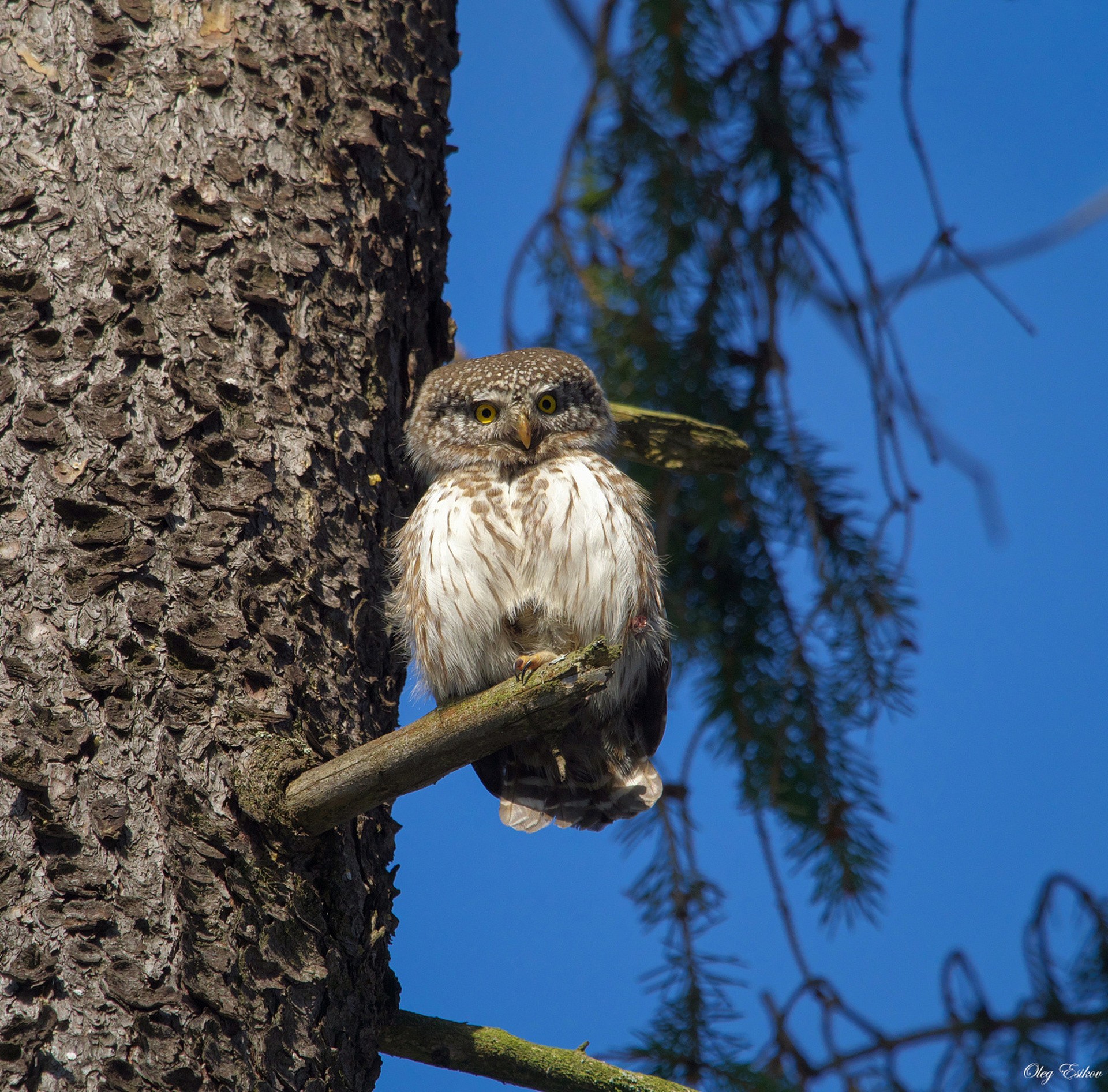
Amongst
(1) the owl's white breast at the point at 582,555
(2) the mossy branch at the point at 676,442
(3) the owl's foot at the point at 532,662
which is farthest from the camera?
(2) the mossy branch at the point at 676,442

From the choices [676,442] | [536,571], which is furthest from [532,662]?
[676,442]

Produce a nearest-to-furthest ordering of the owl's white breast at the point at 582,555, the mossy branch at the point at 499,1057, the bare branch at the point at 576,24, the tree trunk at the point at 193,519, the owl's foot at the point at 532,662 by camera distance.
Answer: the tree trunk at the point at 193,519 < the mossy branch at the point at 499,1057 < the owl's foot at the point at 532,662 < the owl's white breast at the point at 582,555 < the bare branch at the point at 576,24

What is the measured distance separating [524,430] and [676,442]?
0.39 metres

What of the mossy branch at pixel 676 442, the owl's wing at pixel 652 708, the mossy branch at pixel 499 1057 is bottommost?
the mossy branch at pixel 499 1057

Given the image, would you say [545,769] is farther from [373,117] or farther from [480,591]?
[373,117]

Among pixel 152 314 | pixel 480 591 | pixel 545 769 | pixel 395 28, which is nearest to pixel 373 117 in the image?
pixel 395 28

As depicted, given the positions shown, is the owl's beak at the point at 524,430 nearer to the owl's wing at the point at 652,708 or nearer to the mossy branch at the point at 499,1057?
the owl's wing at the point at 652,708

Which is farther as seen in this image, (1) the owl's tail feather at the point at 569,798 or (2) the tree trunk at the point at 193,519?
(1) the owl's tail feather at the point at 569,798

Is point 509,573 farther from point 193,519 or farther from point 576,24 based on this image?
point 576,24

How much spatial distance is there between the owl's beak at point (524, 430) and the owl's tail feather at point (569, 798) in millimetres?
739

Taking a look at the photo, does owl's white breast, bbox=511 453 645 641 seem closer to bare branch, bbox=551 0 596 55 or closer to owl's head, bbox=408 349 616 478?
owl's head, bbox=408 349 616 478

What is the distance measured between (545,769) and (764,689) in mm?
895

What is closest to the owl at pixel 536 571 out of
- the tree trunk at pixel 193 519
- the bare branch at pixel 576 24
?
the tree trunk at pixel 193 519

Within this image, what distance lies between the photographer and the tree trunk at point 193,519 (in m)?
1.42
